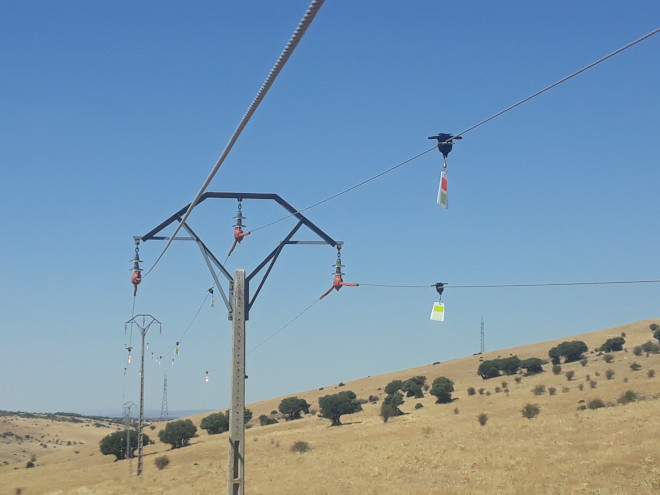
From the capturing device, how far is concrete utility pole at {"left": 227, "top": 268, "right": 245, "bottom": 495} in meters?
21.6

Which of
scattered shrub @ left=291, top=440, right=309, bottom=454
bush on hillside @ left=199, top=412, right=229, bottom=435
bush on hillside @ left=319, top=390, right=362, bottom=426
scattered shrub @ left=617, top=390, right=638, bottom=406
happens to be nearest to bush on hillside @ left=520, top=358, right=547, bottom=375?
bush on hillside @ left=319, top=390, right=362, bottom=426

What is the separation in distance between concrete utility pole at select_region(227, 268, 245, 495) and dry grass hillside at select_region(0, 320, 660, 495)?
19704mm

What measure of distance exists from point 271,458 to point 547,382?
4600 cm

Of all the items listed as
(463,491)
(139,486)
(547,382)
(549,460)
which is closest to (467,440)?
(549,460)

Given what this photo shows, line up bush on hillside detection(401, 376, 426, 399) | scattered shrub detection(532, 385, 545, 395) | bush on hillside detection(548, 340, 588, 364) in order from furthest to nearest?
bush on hillside detection(548, 340, 588, 364)
bush on hillside detection(401, 376, 426, 399)
scattered shrub detection(532, 385, 545, 395)

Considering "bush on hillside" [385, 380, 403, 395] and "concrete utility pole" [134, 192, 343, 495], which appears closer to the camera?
"concrete utility pole" [134, 192, 343, 495]

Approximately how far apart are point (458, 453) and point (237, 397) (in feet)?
108

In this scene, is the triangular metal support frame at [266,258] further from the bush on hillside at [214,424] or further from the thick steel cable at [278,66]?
the bush on hillside at [214,424]

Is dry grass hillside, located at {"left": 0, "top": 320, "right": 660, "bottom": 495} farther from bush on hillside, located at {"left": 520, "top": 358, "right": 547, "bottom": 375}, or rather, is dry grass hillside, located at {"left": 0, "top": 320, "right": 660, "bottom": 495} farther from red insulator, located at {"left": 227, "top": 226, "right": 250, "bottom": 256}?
red insulator, located at {"left": 227, "top": 226, "right": 250, "bottom": 256}

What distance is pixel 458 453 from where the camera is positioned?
51.1m

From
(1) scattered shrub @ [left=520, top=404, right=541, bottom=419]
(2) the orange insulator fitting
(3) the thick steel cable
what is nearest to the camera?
(3) the thick steel cable

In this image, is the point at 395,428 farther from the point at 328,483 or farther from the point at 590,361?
the point at 590,361

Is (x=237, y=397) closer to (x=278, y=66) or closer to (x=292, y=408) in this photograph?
(x=278, y=66)

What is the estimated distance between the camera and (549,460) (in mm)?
43469
